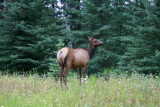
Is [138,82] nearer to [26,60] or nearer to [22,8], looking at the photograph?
[26,60]

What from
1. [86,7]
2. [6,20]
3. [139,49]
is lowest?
[139,49]

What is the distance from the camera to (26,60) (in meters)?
11.2

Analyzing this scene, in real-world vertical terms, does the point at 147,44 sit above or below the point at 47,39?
below

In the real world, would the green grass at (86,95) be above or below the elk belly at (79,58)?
below

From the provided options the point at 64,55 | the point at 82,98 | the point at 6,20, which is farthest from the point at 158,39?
the point at 6,20

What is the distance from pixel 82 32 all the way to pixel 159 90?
817 centimetres

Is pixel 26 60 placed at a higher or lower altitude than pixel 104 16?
lower

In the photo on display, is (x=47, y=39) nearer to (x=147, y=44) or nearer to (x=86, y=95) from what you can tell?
(x=147, y=44)

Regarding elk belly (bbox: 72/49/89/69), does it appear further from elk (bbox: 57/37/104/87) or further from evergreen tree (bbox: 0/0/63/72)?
evergreen tree (bbox: 0/0/63/72)

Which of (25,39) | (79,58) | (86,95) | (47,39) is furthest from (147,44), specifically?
(86,95)

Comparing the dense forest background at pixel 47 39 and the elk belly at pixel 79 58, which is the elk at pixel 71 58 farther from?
the dense forest background at pixel 47 39

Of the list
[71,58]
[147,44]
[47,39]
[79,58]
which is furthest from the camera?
[147,44]

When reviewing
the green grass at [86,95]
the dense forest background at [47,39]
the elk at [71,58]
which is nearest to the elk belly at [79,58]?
the elk at [71,58]

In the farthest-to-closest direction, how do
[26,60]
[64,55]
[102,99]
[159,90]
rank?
1. [26,60]
2. [64,55]
3. [159,90]
4. [102,99]
